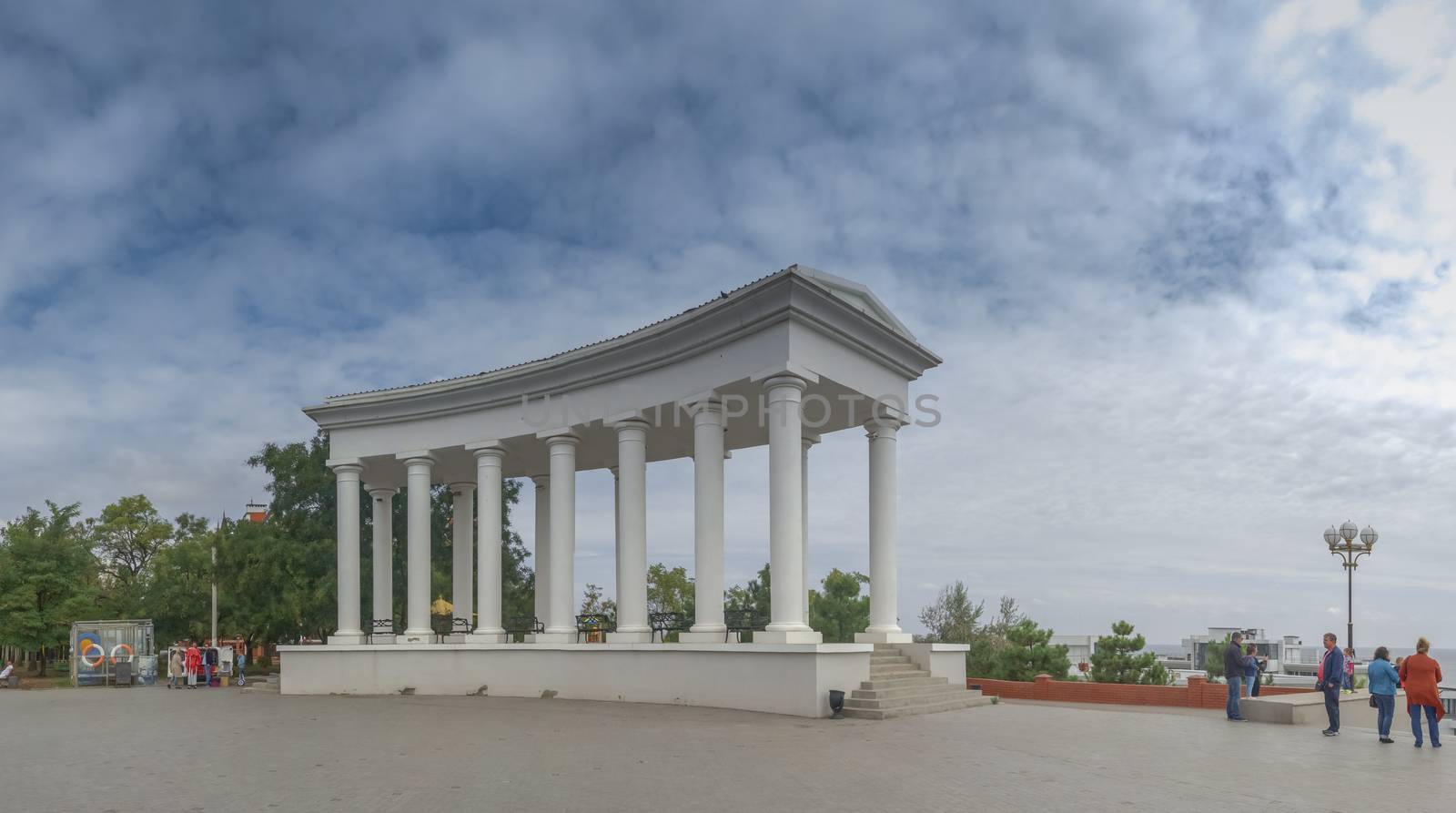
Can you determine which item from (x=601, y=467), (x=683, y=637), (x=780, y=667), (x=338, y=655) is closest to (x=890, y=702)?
(x=780, y=667)

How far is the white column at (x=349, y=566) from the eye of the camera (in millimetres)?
32312

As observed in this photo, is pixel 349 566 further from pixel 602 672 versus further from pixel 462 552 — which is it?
pixel 602 672

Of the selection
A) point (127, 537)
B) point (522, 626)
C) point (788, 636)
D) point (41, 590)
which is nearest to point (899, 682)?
point (788, 636)

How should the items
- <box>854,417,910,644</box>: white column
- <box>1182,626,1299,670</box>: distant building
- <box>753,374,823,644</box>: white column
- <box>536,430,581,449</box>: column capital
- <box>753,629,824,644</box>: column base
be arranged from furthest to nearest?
1. <box>1182,626,1299,670</box>: distant building
2. <box>536,430,581,449</box>: column capital
3. <box>854,417,910,644</box>: white column
4. <box>753,374,823,644</box>: white column
5. <box>753,629,824,644</box>: column base

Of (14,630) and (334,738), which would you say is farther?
(14,630)

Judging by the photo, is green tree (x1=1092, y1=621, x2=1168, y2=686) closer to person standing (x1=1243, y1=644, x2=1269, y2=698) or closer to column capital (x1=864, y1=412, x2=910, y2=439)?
person standing (x1=1243, y1=644, x2=1269, y2=698)

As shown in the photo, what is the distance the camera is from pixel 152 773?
1425 cm

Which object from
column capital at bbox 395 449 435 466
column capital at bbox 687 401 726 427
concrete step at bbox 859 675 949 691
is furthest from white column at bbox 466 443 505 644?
concrete step at bbox 859 675 949 691

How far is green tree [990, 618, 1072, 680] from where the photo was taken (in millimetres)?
31922

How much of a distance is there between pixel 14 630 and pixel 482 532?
37.7m

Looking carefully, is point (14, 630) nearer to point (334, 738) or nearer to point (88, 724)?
point (88, 724)

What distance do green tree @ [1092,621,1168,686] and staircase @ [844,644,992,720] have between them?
789 centimetres

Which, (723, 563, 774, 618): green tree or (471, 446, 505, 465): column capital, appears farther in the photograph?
(723, 563, 774, 618): green tree

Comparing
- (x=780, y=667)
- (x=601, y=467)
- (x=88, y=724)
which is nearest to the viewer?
(x=780, y=667)
